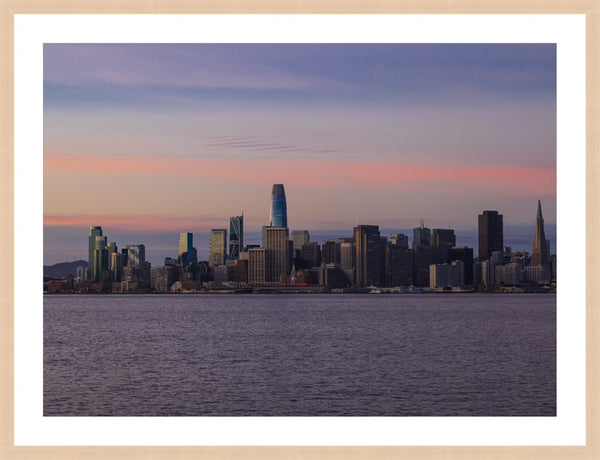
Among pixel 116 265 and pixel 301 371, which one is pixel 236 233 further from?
pixel 301 371

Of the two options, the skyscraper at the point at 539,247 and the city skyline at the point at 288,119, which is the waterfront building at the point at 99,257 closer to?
the city skyline at the point at 288,119

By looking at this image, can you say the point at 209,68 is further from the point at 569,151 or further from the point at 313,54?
the point at 569,151

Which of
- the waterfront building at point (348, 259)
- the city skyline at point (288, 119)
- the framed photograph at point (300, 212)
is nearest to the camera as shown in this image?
the framed photograph at point (300, 212)

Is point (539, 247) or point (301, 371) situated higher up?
point (539, 247)

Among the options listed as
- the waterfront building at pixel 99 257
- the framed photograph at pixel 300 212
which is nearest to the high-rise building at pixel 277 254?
the framed photograph at pixel 300 212

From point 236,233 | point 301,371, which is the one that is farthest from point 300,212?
point 301,371

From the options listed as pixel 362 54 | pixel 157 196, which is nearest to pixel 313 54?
pixel 362 54
